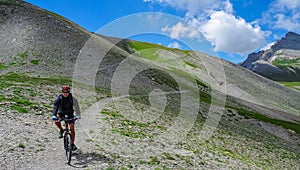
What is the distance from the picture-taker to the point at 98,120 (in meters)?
24.2

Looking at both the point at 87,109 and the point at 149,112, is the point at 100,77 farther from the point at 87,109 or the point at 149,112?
the point at 87,109

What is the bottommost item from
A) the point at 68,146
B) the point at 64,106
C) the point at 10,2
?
the point at 68,146

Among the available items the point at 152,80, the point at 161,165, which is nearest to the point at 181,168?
the point at 161,165

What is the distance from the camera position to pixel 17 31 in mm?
60250

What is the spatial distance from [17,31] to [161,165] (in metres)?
58.2

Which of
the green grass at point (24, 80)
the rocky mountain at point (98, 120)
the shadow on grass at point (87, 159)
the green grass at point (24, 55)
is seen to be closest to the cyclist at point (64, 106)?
the shadow on grass at point (87, 159)

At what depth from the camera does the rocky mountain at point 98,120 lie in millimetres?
16219

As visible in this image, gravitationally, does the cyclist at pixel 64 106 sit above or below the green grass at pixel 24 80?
below

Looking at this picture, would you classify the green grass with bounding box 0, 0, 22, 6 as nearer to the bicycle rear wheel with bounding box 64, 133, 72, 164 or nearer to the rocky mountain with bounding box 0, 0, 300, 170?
the rocky mountain with bounding box 0, 0, 300, 170

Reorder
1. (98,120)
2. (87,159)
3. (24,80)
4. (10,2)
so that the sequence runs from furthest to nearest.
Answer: (10,2), (24,80), (98,120), (87,159)

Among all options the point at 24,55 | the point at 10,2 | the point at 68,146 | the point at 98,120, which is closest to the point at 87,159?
the point at 68,146

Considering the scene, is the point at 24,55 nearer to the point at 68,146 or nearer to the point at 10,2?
the point at 10,2

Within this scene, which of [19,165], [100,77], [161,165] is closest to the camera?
[19,165]

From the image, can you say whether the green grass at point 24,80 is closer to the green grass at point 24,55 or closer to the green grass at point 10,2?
the green grass at point 24,55
